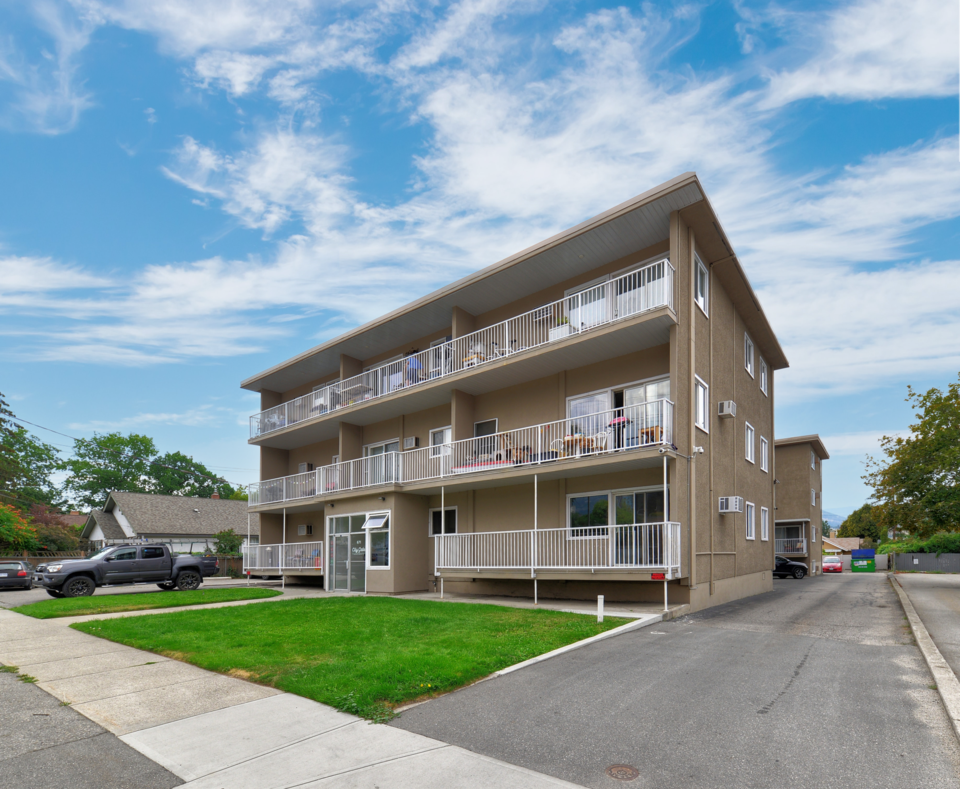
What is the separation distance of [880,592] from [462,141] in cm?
1982

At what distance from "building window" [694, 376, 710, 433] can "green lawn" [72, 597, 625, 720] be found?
6.07 metres

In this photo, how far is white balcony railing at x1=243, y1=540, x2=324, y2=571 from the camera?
930 inches

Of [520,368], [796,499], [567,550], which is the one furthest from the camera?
[796,499]

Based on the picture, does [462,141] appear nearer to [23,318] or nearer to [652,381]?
[652,381]

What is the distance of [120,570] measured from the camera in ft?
67.4

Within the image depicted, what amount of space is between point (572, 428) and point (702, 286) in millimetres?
5273

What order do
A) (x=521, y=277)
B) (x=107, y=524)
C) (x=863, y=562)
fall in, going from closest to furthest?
(x=521, y=277), (x=107, y=524), (x=863, y=562)

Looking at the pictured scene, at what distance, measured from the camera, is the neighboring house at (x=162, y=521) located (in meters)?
42.5

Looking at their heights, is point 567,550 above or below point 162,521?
above

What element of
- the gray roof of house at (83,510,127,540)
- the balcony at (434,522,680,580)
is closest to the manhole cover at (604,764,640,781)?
the balcony at (434,522,680,580)

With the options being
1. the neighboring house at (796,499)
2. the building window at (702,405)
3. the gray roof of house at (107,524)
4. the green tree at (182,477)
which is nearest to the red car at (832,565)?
the neighboring house at (796,499)

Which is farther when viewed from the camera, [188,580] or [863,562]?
[863,562]

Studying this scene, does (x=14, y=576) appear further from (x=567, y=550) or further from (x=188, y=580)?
(x=567, y=550)

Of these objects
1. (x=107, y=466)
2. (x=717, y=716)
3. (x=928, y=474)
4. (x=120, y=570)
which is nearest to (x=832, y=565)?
(x=928, y=474)
